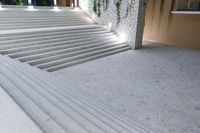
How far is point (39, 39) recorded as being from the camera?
5367 millimetres

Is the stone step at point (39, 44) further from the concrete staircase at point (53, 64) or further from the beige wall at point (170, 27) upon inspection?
the beige wall at point (170, 27)

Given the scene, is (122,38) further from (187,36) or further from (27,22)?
(27,22)

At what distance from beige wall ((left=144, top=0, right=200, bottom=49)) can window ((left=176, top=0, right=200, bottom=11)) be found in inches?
11.5

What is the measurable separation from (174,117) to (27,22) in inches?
264

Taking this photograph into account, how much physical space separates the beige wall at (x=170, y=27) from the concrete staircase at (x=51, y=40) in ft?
7.96

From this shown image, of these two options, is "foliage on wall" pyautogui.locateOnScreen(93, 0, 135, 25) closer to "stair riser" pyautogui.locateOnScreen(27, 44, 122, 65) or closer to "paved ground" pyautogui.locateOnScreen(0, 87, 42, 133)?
"stair riser" pyautogui.locateOnScreen(27, 44, 122, 65)

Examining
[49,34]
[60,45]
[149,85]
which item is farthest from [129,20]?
[149,85]

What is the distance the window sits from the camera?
678 cm

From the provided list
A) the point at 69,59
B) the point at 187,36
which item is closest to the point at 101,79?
the point at 69,59

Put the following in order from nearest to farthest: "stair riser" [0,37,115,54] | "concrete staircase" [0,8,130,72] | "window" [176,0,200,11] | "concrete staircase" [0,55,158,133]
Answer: "concrete staircase" [0,55,158,133]
"stair riser" [0,37,115,54]
"concrete staircase" [0,8,130,72]
"window" [176,0,200,11]

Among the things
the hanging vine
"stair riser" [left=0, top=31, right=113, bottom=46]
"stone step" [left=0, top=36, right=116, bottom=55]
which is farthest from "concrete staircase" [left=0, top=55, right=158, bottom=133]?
the hanging vine

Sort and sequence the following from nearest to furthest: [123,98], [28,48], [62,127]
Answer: [62,127], [123,98], [28,48]

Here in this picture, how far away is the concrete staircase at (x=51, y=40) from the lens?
464 centimetres

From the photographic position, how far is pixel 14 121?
114 cm
